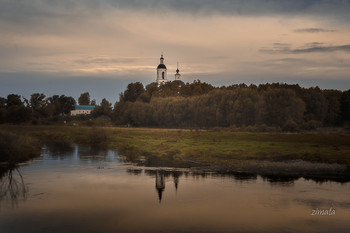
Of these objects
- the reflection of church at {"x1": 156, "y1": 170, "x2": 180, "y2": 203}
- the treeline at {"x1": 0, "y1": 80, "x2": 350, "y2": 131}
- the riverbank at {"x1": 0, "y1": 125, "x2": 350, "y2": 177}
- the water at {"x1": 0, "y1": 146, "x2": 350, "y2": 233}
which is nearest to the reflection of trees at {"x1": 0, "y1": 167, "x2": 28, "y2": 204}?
the water at {"x1": 0, "y1": 146, "x2": 350, "y2": 233}

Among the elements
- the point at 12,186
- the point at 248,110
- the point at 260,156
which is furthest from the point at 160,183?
the point at 248,110

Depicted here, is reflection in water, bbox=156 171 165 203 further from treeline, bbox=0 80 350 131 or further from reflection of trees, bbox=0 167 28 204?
treeline, bbox=0 80 350 131

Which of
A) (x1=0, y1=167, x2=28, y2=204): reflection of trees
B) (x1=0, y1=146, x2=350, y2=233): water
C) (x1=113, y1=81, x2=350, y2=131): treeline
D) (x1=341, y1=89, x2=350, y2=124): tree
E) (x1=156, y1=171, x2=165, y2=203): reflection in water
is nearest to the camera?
(x1=0, y1=146, x2=350, y2=233): water

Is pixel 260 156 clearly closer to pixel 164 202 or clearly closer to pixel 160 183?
pixel 160 183

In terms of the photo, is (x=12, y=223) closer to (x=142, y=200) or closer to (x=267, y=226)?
(x=142, y=200)

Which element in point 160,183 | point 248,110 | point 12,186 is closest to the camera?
point 12,186

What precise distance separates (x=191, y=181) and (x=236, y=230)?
52.9 ft

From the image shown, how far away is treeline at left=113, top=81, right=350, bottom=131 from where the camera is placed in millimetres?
117000

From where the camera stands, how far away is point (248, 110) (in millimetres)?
124250

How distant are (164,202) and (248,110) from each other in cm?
9431

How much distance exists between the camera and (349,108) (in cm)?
14500

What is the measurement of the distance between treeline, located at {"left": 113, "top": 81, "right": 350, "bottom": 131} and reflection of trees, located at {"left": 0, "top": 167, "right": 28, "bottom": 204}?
258 ft

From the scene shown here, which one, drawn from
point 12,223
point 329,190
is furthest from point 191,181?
point 12,223

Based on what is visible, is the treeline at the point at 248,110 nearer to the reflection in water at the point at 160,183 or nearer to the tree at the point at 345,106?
the tree at the point at 345,106
